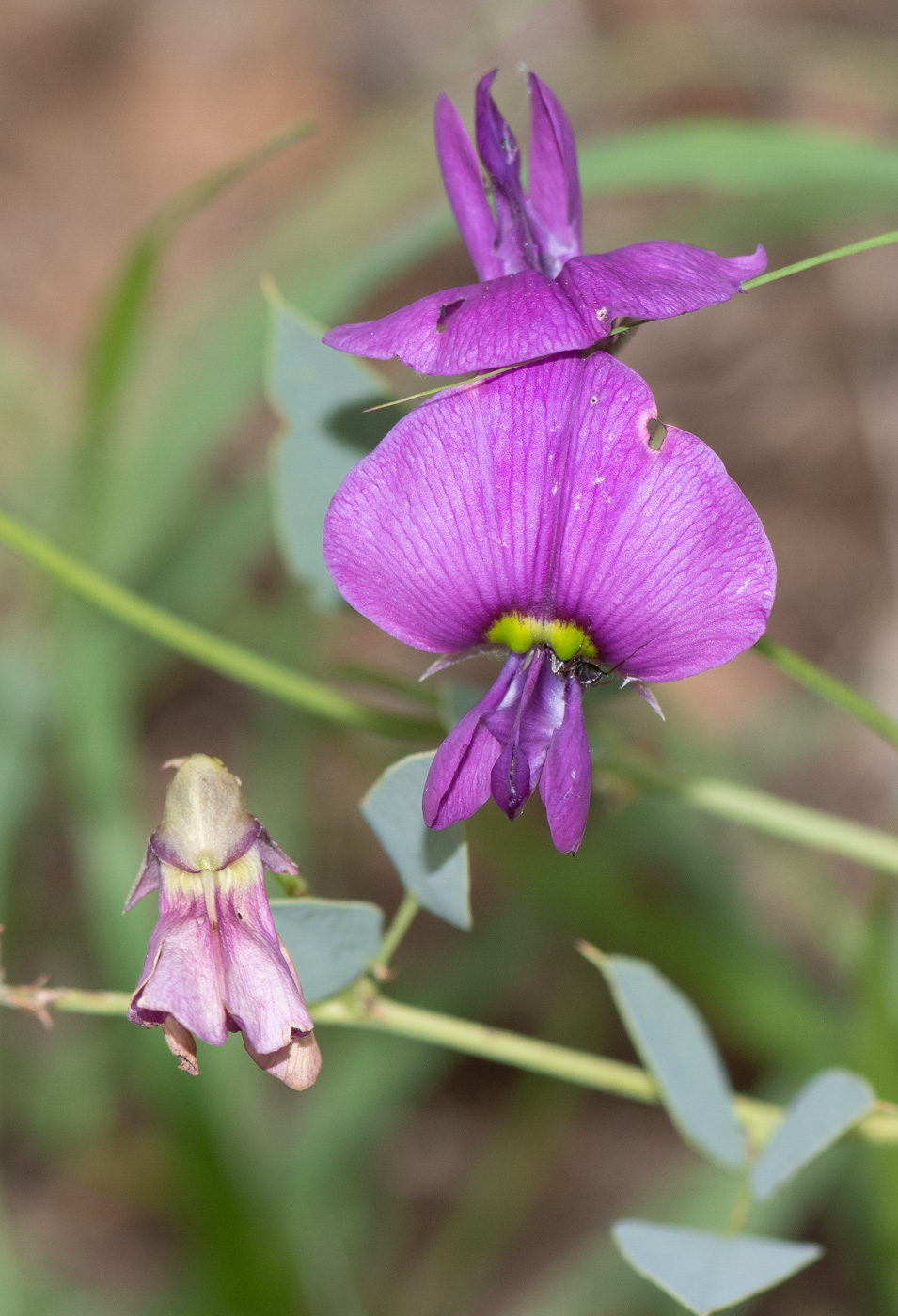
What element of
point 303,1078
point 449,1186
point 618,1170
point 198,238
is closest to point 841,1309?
point 618,1170

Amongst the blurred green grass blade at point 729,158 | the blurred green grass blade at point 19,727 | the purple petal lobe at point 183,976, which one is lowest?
the purple petal lobe at point 183,976

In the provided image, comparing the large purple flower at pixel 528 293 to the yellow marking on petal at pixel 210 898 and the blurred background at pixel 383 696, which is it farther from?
the blurred background at pixel 383 696

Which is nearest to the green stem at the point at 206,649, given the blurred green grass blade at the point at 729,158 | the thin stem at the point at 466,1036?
the thin stem at the point at 466,1036

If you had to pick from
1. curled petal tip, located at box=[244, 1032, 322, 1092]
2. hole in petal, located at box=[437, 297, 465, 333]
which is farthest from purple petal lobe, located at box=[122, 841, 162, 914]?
hole in petal, located at box=[437, 297, 465, 333]

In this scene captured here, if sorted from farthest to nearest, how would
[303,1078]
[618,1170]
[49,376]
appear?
[49,376], [618,1170], [303,1078]

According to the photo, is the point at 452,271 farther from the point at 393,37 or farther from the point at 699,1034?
the point at 699,1034
